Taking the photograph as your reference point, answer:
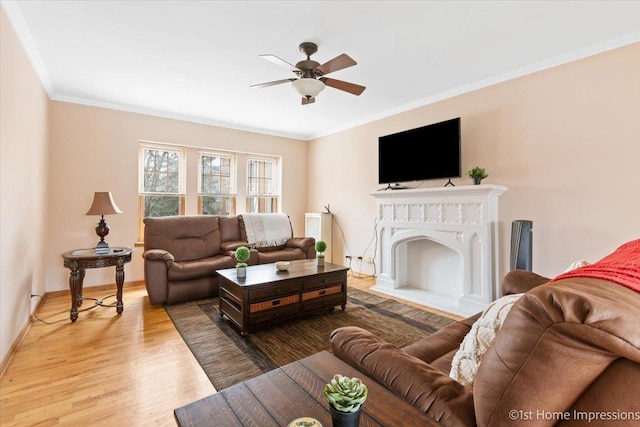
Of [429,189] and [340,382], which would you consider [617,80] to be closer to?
[429,189]

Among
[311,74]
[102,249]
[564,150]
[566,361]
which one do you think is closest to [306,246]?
[102,249]

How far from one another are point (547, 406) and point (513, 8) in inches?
104

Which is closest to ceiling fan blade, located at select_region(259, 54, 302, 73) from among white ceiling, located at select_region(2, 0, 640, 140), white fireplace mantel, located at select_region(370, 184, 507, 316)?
white ceiling, located at select_region(2, 0, 640, 140)

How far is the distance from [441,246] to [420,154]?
49.9 inches

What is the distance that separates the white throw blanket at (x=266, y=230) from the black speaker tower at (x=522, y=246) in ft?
10.9

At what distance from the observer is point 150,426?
164 cm

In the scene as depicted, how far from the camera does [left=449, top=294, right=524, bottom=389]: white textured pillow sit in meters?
1.08

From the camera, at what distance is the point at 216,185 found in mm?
5316

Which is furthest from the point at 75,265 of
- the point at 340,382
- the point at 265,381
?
the point at 340,382

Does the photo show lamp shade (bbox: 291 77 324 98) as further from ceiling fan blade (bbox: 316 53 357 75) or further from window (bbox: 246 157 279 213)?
window (bbox: 246 157 279 213)

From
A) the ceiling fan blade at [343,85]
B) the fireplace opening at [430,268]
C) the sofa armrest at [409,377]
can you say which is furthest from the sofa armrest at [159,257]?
the fireplace opening at [430,268]

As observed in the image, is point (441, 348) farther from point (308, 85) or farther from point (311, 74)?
point (311, 74)

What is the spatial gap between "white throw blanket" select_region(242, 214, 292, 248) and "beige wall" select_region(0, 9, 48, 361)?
2516 mm

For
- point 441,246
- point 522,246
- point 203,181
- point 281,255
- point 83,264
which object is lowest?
point 281,255
